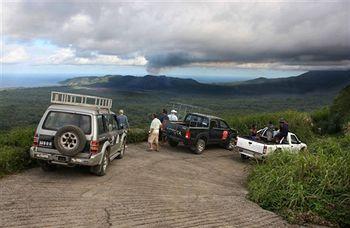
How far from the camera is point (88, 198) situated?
8641mm

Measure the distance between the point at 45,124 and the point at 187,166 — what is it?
566cm

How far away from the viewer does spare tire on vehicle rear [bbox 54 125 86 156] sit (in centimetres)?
1002

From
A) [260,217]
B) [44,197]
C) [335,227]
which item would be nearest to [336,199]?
[335,227]

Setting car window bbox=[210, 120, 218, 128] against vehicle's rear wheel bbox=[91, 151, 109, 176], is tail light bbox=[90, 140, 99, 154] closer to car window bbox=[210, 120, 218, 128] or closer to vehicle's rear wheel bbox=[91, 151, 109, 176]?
vehicle's rear wheel bbox=[91, 151, 109, 176]

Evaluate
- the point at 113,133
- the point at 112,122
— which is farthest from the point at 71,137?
the point at 112,122

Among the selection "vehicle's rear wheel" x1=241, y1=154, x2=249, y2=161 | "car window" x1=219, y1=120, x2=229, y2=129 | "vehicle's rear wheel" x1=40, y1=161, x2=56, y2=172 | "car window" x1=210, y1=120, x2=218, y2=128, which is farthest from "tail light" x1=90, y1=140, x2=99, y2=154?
"car window" x1=219, y1=120, x2=229, y2=129

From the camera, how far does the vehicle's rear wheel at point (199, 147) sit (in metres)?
17.8

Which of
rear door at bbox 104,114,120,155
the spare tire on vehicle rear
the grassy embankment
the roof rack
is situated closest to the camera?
the grassy embankment

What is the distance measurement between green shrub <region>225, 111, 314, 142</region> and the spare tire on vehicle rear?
1507cm

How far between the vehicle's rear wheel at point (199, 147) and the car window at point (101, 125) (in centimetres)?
695

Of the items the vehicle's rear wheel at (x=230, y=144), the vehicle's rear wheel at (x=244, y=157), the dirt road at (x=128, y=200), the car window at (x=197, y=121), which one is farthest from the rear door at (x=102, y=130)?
the vehicle's rear wheel at (x=230, y=144)

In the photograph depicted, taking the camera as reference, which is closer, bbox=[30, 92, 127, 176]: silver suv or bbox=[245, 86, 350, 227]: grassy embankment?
bbox=[245, 86, 350, 227]: grassy embankment

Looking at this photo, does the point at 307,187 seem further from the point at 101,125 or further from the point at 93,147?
the point at 101,125

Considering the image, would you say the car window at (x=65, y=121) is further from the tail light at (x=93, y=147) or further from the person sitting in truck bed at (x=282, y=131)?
the person sitting in truck bed at (x=282, y=131)
